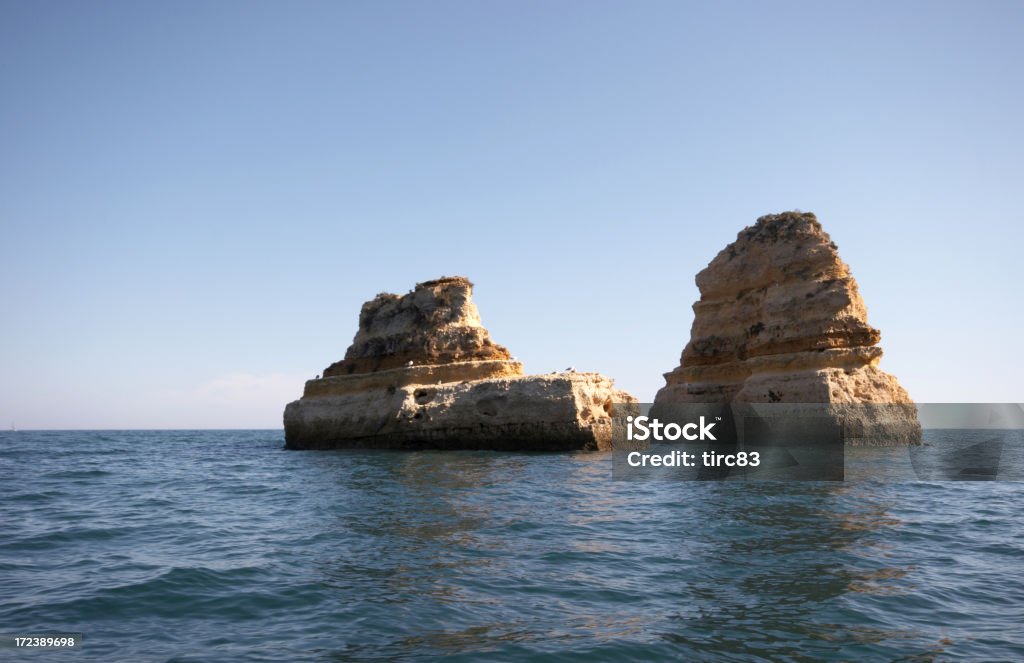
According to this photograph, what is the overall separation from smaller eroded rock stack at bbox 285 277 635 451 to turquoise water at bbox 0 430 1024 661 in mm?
11362

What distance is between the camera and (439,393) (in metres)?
29.5

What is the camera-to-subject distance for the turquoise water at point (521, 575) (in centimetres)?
597

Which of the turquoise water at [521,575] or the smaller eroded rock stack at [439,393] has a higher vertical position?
the smaller eroded rock stack at [439,393]

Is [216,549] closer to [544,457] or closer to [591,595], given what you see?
[591,595]

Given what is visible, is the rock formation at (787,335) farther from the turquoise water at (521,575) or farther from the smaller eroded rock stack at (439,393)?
the turquoise water at (521,575)

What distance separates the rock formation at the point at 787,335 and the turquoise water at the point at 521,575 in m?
17.9

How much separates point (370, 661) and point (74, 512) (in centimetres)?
1127

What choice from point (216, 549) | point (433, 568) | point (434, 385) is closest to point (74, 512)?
point (216, 549)

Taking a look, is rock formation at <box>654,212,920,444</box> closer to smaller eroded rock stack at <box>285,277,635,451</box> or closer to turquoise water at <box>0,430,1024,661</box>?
smaller eroded rock stack at <box>285,277,635,451</box>

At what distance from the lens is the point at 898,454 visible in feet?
91.3

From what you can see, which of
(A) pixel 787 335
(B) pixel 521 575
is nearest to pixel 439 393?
(A) pixel 787 335

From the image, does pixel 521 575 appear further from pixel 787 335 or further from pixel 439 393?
pixel 787 335

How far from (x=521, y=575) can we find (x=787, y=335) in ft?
103

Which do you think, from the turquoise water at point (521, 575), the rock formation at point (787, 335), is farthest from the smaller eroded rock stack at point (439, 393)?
the turquoise water at point (521, 575)
